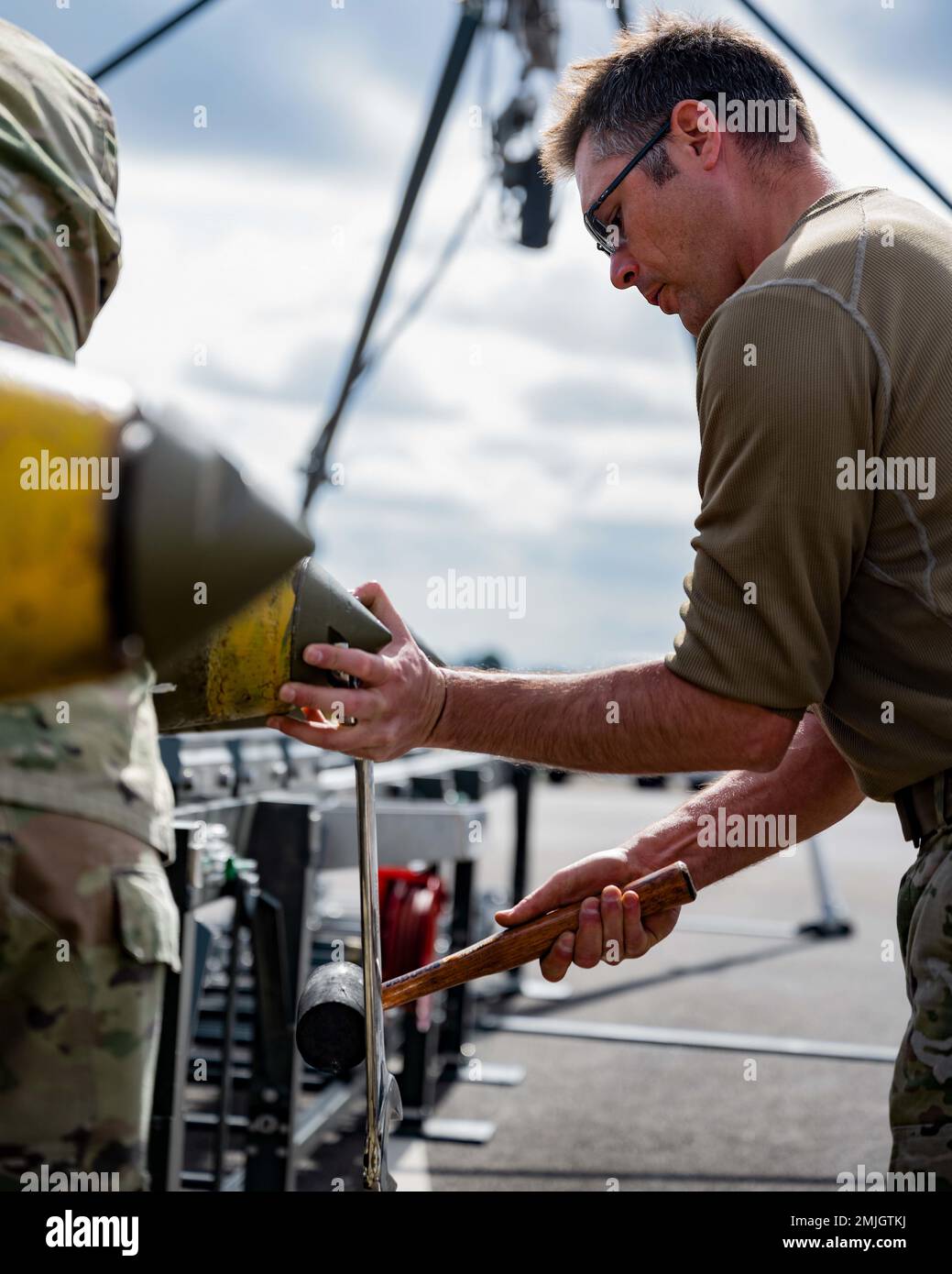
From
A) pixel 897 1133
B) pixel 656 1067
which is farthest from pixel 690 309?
pixel 656 1067

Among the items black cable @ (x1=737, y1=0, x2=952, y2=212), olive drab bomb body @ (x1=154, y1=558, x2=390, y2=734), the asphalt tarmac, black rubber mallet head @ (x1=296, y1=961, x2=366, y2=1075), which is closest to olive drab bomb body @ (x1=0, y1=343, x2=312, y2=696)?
olive drab bomb body @ (x1=154, y1=558, x2=390, y2=734)

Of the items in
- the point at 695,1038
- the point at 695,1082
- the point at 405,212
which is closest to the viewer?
the point at 695,1082

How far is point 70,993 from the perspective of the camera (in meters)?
1.32

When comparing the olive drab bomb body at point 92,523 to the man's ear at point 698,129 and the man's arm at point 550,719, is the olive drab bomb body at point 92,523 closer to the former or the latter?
the man's arm at point 550,719

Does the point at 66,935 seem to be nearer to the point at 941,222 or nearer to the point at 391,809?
the point at 941,222

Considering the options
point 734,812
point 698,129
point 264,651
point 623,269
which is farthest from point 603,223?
point 264,651

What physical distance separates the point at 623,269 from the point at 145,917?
1.46m

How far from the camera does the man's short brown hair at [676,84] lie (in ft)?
7.32

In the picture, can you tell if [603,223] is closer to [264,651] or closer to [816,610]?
[816,610]

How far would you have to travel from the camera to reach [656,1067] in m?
5.95

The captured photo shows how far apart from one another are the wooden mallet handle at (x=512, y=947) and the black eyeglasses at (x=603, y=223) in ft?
3.49

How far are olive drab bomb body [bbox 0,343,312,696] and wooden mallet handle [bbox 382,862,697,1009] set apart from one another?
3.65 feet

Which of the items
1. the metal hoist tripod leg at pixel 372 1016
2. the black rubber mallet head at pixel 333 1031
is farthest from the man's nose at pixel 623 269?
the black rubber mallet head at pixel 333 1031
